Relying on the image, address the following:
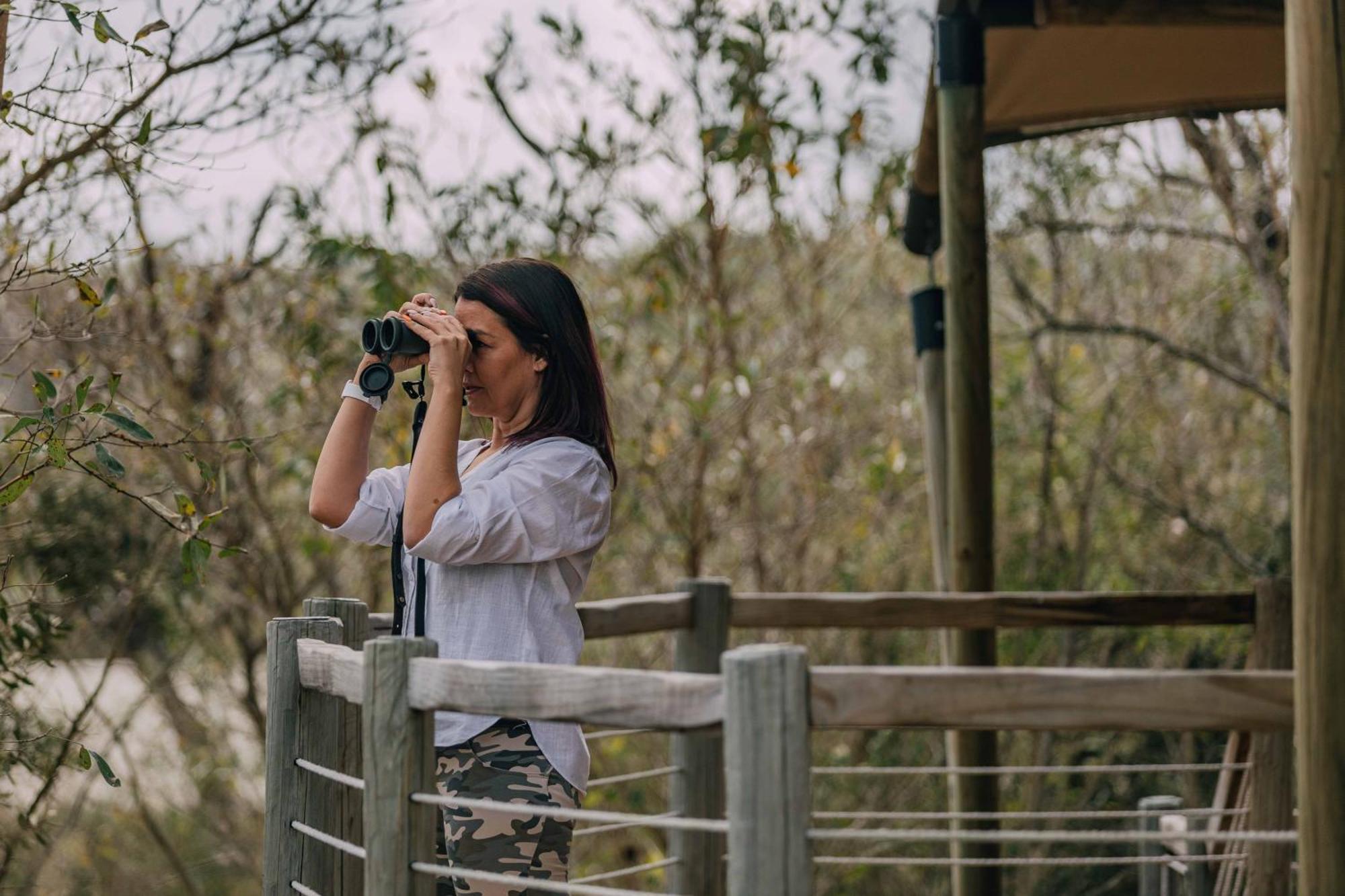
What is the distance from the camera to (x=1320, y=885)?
154cm

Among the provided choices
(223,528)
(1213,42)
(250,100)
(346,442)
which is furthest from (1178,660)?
(346,442)

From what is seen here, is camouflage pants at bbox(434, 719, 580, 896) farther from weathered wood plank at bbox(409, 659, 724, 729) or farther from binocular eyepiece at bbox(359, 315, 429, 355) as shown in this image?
binocular eyepiece at bbox(359, 315, 429, 355)

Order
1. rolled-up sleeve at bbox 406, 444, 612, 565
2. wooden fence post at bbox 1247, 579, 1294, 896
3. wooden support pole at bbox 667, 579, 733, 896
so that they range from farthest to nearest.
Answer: wooden support pole at bbox 667, 579, 733, 896 < wooden fence post at bbox 1247, 579, 1294, 896 < rolled-up sleeve at bbox 406, 444, 612, 565

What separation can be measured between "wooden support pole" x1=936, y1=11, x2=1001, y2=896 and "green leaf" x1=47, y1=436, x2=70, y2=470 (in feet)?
6.50

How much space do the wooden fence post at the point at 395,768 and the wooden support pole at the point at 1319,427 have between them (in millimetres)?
1021

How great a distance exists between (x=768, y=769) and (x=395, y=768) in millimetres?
527

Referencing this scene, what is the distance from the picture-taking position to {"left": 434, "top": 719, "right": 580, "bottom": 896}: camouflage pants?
6.14ft

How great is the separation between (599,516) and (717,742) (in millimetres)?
1347

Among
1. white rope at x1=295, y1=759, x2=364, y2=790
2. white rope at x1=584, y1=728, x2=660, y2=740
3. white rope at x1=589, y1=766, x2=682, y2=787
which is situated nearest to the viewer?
white rope at x1=584, y1=728, x2=660, y2=740

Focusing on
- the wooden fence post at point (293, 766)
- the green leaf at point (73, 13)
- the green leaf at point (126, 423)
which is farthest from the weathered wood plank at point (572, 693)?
the green leaf at point (73, 13)

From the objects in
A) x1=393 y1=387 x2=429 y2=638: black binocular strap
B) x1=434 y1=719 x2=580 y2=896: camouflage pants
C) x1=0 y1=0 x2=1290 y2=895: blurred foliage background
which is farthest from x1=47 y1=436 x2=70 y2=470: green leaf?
x1=0 y1=0 x2=1290 y2=895: blurred foliage background

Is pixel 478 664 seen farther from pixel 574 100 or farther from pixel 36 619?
pixel 574 100

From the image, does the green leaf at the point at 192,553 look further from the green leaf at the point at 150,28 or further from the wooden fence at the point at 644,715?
the green leaf at the point at 150,28

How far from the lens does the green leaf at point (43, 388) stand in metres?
2.23
